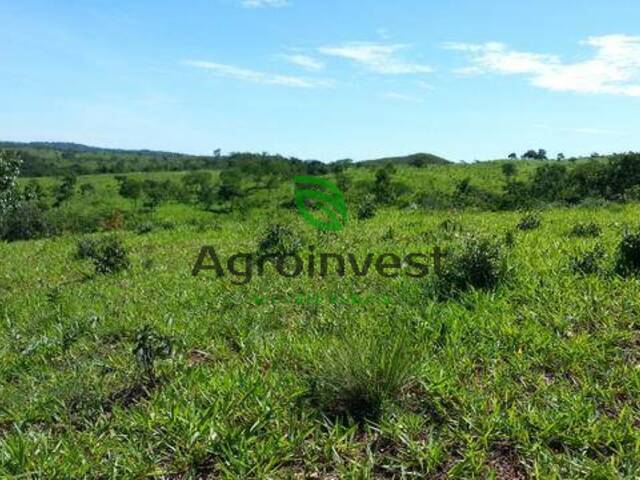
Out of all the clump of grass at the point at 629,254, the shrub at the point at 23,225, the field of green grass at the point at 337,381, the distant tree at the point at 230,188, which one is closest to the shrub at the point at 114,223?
the shrub at the point at 23,225

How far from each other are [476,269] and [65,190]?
259 feet

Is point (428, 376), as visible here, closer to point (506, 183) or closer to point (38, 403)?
point (38, 403)

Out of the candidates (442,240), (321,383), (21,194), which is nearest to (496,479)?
(321,383)

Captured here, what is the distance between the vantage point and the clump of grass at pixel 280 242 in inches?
449

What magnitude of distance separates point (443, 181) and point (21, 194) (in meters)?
49.1

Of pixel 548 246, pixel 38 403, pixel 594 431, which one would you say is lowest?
pixel 38 403

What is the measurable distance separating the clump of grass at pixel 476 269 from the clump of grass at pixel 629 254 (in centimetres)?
155

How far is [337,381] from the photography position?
4.25 metres

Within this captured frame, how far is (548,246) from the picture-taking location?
9.40 meters

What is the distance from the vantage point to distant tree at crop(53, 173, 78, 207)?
7437 centimetres

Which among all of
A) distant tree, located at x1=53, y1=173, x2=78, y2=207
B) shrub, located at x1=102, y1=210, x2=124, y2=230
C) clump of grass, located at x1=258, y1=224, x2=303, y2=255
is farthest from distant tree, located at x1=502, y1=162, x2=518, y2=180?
distant tree, located at x1=53, y1=173, x2=78, y2=207

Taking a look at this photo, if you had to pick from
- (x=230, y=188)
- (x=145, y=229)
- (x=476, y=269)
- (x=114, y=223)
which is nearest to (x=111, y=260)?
(x=476, y=269)

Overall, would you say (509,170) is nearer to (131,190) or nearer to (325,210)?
(131,190)

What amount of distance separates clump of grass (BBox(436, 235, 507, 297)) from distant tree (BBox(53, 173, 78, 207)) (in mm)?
75281
